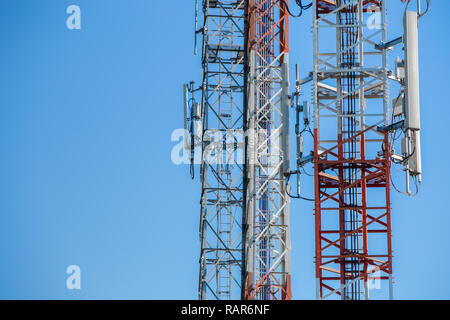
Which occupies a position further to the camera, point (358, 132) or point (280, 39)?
point (280, 39)

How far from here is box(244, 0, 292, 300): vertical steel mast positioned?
182ft

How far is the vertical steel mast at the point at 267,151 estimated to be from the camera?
55.6 m

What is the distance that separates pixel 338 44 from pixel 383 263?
11.3 m

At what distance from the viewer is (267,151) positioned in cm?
6066

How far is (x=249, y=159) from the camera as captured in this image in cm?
5625
